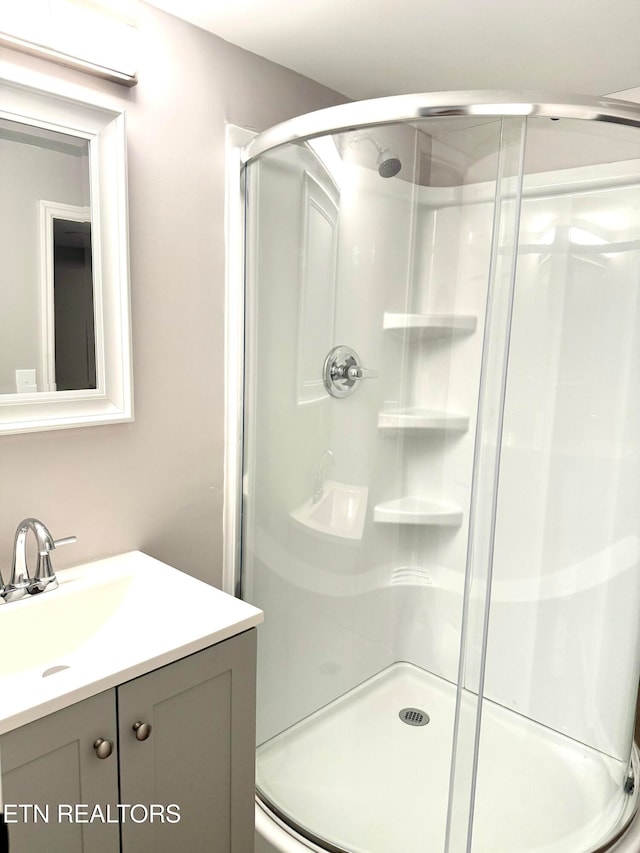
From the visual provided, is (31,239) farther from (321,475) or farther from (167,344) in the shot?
(321,475)

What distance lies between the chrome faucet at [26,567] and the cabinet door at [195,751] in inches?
15.2

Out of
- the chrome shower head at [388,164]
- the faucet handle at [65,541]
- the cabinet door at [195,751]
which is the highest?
the chrome shower head at [388,164]

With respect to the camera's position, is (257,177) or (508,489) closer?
(508,489)

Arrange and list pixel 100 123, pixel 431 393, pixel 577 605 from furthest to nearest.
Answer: pixel 577 605, pixel 431 393, pixel 100 123

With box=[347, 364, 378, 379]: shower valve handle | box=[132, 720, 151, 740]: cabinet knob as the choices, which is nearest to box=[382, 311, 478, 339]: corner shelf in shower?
box=[347, 364, 378, 379]: shower valve handle

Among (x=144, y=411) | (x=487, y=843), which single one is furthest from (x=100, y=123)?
(x=487, y=843)

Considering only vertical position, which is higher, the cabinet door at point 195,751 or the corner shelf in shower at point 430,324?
the corner shelf in shower at point 430,324

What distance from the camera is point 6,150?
4.47ft

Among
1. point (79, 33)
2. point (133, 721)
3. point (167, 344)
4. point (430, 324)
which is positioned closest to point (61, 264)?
point (167, 344)

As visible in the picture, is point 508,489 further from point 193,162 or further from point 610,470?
point 193,162

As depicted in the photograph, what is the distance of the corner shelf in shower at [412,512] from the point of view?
1.65 metres

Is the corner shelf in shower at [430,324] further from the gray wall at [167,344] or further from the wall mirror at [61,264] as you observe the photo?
the wall mirror at [61,264]

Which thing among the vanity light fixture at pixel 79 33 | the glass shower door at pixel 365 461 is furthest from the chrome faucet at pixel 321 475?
the vanity light fixture at pixel 79 33

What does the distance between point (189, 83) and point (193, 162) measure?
194 mm
